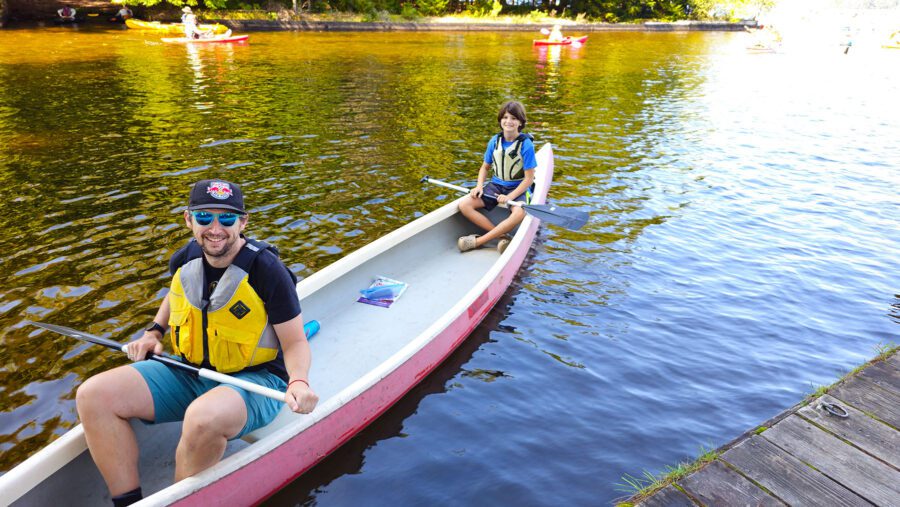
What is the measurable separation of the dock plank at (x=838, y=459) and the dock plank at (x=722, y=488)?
489mm

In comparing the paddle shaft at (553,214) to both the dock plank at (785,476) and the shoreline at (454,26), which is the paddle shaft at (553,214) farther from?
the shoreline at (454,26)

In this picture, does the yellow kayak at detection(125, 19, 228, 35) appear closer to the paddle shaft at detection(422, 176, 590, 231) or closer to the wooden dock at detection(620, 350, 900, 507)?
the paddle shaft at detection(422, 176, 590, 231)

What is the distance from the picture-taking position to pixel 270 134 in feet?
41.6

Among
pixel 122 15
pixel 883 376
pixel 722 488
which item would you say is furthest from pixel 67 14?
pixel 883 376

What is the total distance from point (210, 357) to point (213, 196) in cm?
100

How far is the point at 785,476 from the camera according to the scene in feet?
11.8

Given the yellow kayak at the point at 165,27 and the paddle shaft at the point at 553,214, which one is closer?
the paddle shaft at the point at 553,214

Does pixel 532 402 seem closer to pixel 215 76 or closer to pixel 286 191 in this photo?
pixel 286 191

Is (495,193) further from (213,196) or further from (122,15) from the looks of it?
(122,15)

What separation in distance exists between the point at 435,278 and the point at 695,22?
51685 mm

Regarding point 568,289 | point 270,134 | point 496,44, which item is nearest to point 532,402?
point 568,289

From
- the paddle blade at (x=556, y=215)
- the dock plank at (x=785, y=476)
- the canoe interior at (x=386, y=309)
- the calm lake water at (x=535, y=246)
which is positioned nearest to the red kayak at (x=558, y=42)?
the calm lake water at (x=535, y=246)

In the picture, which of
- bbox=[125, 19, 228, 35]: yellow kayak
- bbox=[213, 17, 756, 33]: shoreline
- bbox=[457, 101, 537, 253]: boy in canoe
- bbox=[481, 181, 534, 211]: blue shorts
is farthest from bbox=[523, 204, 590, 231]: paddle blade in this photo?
bbox=[213, 17, 756, 33]: shoreline

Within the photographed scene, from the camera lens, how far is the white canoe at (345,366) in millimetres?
3234
